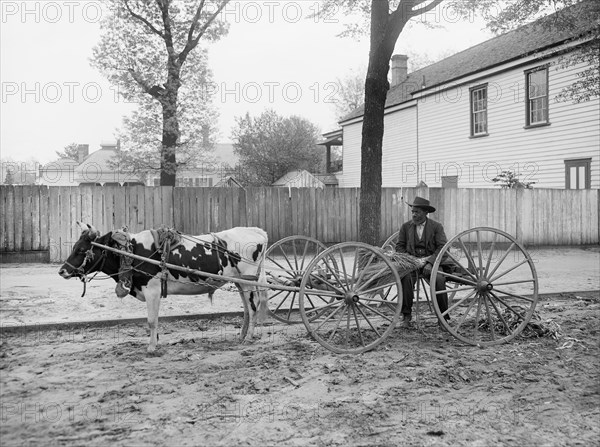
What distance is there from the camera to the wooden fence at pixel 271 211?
50.9ft

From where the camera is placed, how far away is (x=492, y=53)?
87.7 ft

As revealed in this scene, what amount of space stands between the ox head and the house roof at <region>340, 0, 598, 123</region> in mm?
12001

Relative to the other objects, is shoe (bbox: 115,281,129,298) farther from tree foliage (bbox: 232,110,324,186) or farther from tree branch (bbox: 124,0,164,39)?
tree foliage (bbox: 232,110,324,186)

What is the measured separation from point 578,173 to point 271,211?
1186 cm

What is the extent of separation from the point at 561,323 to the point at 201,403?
18.8ft

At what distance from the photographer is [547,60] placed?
21734 mm

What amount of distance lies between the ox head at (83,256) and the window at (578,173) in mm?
19181

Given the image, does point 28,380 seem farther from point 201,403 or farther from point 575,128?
point 575,128

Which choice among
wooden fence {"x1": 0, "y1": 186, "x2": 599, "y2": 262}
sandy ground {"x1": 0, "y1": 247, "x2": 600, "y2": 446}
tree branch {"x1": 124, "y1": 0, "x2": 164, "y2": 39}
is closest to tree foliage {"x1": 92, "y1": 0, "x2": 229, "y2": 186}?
tree branch {"x1": 124, "y1": 0, "x2": 164, "y2": 39}

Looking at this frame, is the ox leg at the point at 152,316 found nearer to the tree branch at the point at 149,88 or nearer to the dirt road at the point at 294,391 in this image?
the dirt road at the point at 294,391

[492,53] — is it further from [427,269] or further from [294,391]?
[294,391]

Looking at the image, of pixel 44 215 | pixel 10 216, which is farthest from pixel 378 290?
pixel 10 216

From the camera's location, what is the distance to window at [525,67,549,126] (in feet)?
73.6

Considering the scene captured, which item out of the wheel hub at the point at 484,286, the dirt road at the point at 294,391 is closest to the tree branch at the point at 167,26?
the dirt road at the point at 294,391
